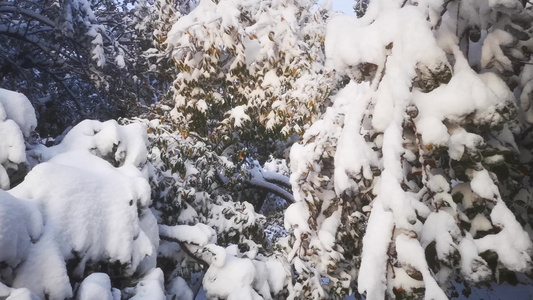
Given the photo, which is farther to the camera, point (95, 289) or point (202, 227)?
point (202, 227)

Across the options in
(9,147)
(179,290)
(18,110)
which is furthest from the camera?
(179,290)

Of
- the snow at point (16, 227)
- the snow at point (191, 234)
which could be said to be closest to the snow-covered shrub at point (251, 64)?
the snow at point (191, 234)

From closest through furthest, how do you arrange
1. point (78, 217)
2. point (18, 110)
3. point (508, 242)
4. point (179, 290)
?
point (508, 242), point (78, 217), point (18, 110), point (179, 290)

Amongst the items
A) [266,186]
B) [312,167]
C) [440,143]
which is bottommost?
[266,186]

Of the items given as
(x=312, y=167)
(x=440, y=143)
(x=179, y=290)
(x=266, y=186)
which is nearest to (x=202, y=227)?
(x=179, y=290)

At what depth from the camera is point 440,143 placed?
116cm

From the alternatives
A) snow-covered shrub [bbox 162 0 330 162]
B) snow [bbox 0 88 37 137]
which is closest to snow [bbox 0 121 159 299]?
snow [bbox 0 88 37 137]

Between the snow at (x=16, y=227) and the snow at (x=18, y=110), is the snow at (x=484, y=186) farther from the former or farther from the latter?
the snow at (x=18, y=110)

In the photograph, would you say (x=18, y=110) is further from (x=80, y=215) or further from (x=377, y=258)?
(x=377, y=258)

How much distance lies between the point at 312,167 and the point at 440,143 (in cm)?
123

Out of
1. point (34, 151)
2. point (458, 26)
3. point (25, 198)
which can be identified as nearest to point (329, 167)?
point (458, 26)

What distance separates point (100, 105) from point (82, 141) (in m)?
5.16

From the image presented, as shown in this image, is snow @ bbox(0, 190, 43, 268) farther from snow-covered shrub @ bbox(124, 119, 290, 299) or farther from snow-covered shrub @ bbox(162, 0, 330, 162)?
snow-covered shrub @ bbox(162, 0, 330, 162)

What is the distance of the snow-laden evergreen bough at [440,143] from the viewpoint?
3.67 feet
